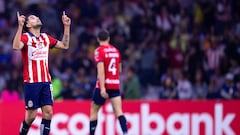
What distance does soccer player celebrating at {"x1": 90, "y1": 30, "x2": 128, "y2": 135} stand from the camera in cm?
1616

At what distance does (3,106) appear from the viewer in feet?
62.1

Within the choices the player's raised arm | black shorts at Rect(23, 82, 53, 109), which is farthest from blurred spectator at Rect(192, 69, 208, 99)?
the player's raised arm

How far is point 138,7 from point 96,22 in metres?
1.33

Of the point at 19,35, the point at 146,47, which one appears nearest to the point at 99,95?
the point at 19,35

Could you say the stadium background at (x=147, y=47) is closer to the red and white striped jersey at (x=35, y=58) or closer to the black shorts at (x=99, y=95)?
the black shorts at (x=99, y=95)

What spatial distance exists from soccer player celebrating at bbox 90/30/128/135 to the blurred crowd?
4766mm

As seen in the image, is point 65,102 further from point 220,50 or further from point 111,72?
point 220,50

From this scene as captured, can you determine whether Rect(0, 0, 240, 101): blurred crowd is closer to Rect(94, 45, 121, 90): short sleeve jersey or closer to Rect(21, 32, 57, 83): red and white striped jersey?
Rect(94, 45, 121, 90): short sleeve jersey

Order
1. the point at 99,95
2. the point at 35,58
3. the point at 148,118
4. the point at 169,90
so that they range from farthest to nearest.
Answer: the point at 169,90 < the point at 148,118 < the point at 99,95 < the point at 35,58

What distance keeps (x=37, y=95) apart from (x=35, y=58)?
0.62 m

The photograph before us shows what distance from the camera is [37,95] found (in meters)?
14.6

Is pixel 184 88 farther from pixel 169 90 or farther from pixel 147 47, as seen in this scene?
pixel 147 47

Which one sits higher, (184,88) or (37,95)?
(37,95)

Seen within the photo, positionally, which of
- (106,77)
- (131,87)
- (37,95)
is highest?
(106,77)
